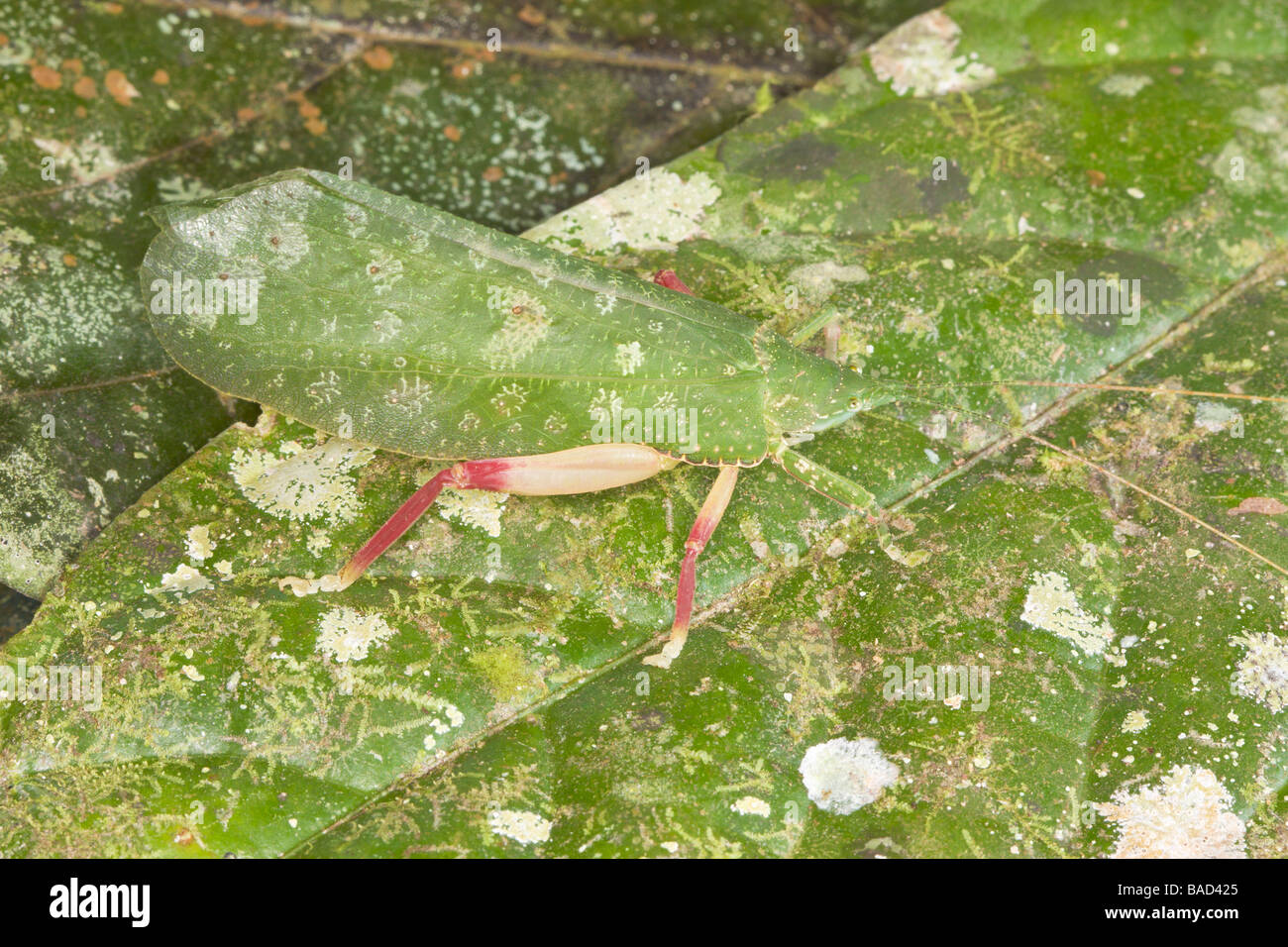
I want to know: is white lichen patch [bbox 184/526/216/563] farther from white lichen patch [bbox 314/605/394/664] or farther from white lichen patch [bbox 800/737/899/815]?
white lichen patch [bbox 800/737/899/815]

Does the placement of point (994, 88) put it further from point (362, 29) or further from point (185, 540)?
point (185, 540)

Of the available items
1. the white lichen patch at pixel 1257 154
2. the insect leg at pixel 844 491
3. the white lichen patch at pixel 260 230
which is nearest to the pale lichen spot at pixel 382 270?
the white lichen patch at pixel 260 230

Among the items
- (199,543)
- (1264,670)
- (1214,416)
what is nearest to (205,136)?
(199,543)

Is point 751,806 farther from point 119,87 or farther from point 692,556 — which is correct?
point 119,87

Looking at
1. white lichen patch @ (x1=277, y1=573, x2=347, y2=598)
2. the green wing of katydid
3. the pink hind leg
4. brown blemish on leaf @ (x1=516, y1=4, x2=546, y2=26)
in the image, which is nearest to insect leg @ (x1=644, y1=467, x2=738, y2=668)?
the pink hind leg

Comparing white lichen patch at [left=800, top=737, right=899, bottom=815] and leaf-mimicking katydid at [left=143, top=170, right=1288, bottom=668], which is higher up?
leaf-mimicking katydid at [left=143, top=170, right=1288, bottom=668]

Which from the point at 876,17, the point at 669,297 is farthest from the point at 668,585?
the point at 876,17
